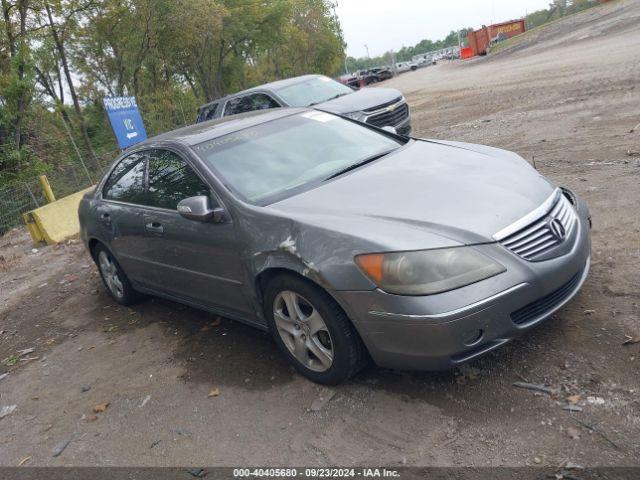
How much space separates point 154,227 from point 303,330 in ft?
5.86

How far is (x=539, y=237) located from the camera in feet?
10.8

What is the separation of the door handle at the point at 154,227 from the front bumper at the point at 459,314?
2.00m

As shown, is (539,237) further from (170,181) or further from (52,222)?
(52,222)

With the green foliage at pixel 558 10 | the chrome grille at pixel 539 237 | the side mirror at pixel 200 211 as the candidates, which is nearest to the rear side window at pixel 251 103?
the side mirror at pixel 200 211

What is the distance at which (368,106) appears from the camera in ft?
33.6

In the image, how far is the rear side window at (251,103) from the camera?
36.8 feet

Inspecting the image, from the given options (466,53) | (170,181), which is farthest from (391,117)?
(466,53)

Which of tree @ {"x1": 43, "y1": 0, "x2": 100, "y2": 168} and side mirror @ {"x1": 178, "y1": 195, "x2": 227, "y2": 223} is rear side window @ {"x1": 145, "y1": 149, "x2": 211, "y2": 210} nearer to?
side mirror @ {"x1": 178, "y1": 195, "x2": 227, "y2": 223}

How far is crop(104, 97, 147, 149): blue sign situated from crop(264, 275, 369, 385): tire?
10.5 m

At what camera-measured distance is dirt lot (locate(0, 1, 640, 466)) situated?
9.64ft

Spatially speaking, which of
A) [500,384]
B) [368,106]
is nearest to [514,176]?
[500,384]

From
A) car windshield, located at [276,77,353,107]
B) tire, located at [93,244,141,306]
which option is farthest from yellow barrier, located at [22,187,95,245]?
tire, located at [93,244,141,306]

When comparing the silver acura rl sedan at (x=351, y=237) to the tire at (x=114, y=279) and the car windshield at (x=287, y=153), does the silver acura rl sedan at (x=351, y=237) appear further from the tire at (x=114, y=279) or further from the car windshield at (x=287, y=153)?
the tire at (x=114, y=279)

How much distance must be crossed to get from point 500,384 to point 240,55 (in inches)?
1624
